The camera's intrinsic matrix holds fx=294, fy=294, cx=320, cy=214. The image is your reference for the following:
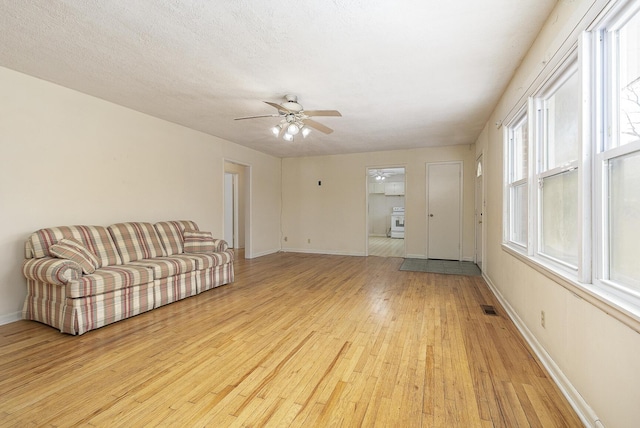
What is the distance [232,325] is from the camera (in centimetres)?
279

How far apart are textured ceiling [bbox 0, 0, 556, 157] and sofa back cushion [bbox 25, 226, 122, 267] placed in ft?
5.09

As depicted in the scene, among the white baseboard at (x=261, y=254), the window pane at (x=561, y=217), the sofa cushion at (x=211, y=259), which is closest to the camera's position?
the window pane at (x=561, y=217)

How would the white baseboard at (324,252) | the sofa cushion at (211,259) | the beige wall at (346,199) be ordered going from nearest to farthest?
the sofa cushion at (211,259), the beige wall at (346,199), the white baseboard at (324,252)

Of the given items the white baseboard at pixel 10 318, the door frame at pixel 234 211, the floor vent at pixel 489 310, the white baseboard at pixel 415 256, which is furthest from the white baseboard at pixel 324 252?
the white baseboard at pixel 10 318

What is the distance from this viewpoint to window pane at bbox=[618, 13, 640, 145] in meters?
1.30

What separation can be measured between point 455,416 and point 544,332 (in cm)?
107

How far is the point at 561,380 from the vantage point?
1778 millimetres

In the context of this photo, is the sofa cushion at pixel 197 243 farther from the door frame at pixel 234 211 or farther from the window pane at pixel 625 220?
the window pane at pixel 625 220

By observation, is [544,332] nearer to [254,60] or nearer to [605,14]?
[605,14]

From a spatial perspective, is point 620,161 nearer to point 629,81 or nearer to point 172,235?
point 629,81

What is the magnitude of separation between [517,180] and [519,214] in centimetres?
36

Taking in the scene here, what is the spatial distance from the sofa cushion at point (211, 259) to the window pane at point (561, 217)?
361 centimetres

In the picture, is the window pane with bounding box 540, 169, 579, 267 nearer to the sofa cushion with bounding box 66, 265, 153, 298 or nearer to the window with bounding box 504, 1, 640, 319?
the window with bounding box 504, 1, 640, 319

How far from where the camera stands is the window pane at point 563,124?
1873mm
